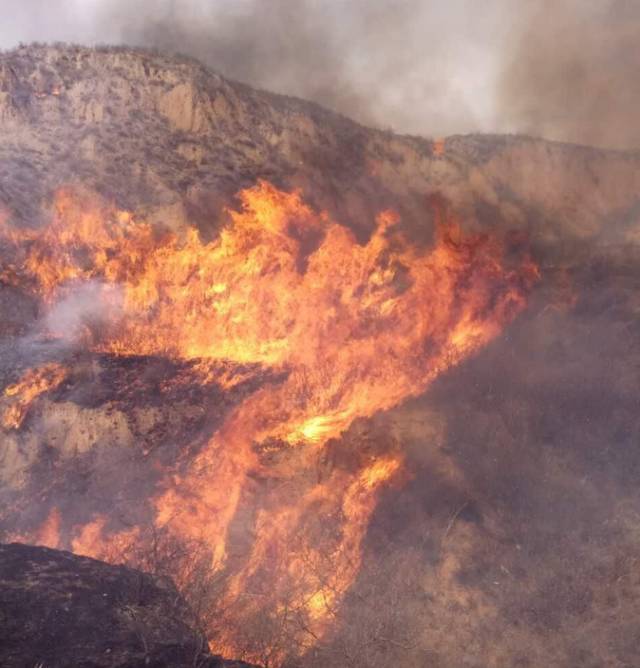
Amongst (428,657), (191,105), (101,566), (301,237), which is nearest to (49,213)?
(191,105)

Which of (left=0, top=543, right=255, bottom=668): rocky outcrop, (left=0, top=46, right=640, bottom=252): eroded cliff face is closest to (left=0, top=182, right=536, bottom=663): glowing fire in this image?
(left=0, top=46, right=640, bottom=252): eroded cliff face

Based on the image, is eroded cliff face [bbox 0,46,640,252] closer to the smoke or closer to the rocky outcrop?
the smoke

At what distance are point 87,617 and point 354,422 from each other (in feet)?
17.6

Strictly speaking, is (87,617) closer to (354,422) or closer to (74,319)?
(354,422)

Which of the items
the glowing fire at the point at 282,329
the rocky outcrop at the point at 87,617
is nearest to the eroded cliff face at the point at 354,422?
the glowing fire at the point at 282,329

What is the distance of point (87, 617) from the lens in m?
5.44

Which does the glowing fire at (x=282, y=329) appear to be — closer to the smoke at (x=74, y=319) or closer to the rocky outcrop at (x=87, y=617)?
the smoke at (x=74, y=319)

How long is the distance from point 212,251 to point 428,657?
947cm

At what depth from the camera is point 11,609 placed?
527cm

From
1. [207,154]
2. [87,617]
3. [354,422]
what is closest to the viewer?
[87,617]

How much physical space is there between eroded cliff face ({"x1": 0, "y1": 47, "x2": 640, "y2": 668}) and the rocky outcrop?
1.21m

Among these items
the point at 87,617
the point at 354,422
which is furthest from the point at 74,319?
the point at 87,617

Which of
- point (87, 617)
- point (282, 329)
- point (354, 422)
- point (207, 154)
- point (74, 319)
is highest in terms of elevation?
point (207, 154)

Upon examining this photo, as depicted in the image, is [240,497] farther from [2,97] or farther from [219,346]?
[2,97]
